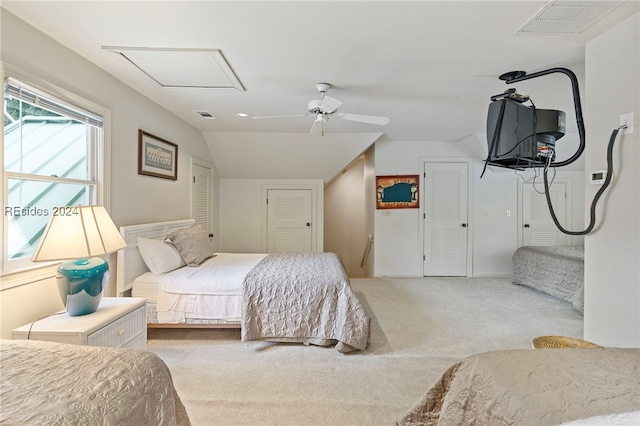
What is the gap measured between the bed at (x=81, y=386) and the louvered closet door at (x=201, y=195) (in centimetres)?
313

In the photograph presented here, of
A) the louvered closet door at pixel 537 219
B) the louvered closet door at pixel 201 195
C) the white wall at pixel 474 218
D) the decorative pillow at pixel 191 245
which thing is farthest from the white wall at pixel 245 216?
the louvered closet door at pixel 537 219

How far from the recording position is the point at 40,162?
6.01ft

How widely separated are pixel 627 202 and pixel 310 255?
9.28 ft

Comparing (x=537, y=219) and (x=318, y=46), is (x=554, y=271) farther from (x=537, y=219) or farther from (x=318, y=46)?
(x=318, y=46)

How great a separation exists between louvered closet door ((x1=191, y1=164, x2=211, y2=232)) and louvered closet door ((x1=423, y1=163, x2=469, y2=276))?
3.68 metres

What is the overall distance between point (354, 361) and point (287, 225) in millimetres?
3218

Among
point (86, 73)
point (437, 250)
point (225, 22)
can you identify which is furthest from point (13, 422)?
point (437, 250)

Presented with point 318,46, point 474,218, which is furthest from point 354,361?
point 474,218

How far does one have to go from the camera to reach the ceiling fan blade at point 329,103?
230cm

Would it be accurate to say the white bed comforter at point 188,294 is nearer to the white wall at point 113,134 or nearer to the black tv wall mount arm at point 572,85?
the white wall at point 113,134

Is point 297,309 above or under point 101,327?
under

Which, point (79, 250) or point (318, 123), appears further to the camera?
point (318, 123)

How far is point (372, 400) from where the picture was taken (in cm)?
181

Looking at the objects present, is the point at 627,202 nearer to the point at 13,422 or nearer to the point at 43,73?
the point at 13,422
